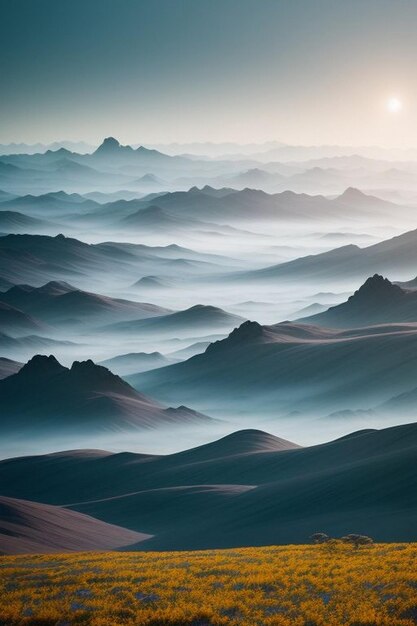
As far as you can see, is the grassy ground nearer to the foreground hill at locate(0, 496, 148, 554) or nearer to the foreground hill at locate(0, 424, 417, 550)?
the foreground hill at locate(0, 424, 417, 550)

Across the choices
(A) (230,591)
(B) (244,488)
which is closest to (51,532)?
(B) (244,488)

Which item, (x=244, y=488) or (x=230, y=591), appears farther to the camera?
(x=244, y=488)

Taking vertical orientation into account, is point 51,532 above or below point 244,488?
below

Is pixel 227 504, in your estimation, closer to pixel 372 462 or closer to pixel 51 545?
pixel 372 462

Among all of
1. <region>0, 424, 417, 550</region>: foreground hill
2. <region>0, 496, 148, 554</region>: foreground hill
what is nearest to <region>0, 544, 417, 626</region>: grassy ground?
<region>0, 424, 417, 550</region>: foreground hill

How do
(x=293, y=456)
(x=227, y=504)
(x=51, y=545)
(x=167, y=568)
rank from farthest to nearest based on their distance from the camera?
(x=293, y=456), (x=227, y=504), (x=51, y=545), (x=167, y=568)

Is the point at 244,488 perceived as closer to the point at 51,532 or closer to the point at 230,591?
the point at 51,532

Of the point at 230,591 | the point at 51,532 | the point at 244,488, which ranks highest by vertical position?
the point at 244,488

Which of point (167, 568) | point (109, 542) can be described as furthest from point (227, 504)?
point (167, 568)
